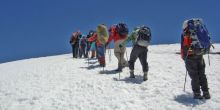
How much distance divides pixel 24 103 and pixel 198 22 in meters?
6.31

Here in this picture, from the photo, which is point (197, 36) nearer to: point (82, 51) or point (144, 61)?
point (144, 61)

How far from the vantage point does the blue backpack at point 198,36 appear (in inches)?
514

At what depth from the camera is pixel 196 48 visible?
13102 millimetres

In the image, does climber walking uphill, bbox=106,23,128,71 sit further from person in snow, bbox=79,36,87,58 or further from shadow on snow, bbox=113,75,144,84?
person in snow, bbox=79,36,87,58

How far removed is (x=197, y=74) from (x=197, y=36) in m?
1.20

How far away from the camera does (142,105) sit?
42.5 feet

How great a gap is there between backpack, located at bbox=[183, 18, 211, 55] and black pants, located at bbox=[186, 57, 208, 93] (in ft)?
0.99

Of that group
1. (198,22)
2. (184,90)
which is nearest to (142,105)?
(184,90)

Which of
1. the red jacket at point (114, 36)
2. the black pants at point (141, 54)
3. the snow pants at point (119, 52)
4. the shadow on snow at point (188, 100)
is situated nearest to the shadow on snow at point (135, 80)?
the black pants at point (141, 54)

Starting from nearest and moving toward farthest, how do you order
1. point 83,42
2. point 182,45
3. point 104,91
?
point 182,45 → point 104,91 → point 83,42

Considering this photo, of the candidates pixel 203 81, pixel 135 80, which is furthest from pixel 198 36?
pixel 135 80

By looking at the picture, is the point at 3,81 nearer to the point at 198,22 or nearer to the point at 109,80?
the point at 109,80

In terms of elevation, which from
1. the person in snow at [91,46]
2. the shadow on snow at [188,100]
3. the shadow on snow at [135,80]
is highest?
the person in snow at [91,46]

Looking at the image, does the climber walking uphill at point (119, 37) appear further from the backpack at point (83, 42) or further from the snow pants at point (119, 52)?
the backpack at point (83, 42)
